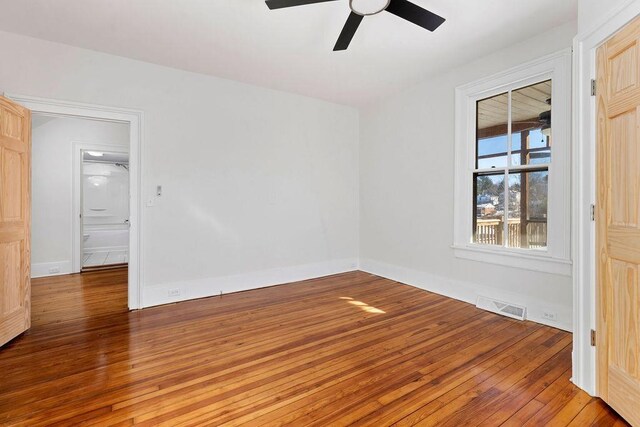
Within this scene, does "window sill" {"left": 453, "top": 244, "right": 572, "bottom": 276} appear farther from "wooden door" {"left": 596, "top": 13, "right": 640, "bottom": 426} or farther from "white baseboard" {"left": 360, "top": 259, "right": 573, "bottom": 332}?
"wooden door" {"left": 596, "top": 13, "right": 640, "bottom": 426}

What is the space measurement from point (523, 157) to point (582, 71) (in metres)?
1.41

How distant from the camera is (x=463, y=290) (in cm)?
361

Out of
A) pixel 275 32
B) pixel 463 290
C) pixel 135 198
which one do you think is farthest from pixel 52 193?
pixel 463 290

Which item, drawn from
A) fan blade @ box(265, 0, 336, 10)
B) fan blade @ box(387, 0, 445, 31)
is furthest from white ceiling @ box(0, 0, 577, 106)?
fan blade @ box(265, 0, 336, 10)

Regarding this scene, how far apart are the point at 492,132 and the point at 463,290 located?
72.5 inches

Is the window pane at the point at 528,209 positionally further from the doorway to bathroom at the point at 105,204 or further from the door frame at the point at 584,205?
the doorway to bathroom at the point at 105,204

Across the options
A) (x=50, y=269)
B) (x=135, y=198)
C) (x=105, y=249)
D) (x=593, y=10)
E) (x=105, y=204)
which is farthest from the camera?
(x=105, y=204)

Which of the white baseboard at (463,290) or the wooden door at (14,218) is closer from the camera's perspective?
the wooden door at (14,218)

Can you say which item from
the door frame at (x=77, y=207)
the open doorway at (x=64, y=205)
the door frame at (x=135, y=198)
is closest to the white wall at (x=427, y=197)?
the door frame at (x=135, y=198)

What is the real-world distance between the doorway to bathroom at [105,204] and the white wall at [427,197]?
19.8 ft

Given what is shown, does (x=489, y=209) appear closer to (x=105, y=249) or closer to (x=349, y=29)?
(x=349, y=29)

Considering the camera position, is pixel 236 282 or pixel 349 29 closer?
pixel 349 29

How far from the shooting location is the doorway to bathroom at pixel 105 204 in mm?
7586

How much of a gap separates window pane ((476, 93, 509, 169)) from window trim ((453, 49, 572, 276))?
6 cm
